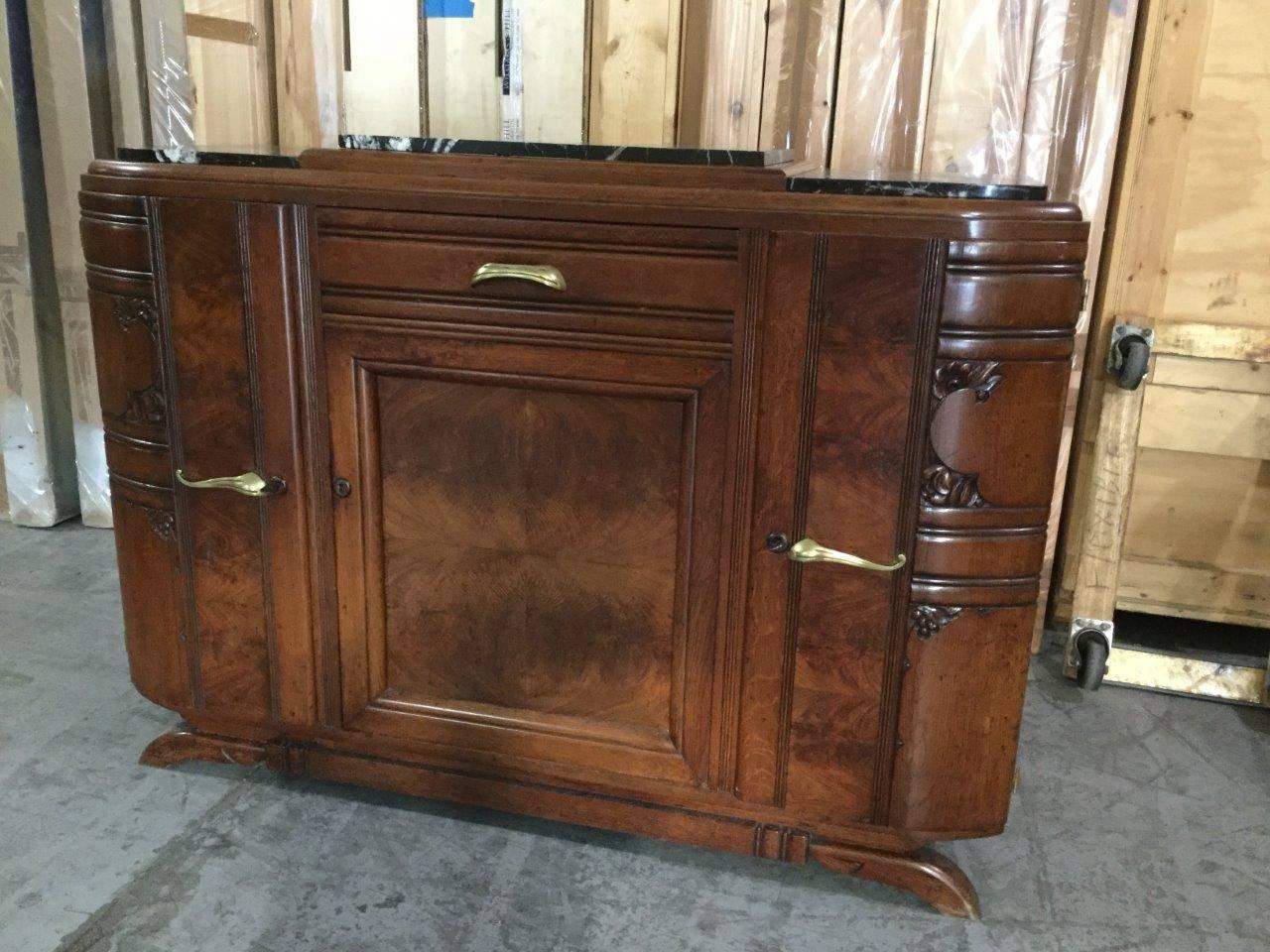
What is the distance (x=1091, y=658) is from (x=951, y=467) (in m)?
0.94

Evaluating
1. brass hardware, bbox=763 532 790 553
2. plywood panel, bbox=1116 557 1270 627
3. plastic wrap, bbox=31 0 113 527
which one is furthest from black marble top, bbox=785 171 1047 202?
plastic wrap, bbox=31 0 113 527

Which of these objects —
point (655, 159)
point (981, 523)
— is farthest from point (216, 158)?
point (981, 523)

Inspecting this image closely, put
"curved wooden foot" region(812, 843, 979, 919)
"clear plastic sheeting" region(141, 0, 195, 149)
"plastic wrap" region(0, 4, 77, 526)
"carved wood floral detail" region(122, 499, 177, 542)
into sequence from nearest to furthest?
"curved wooden foot" region(812, 843, 979, 919) → "carved wood floral detail" region(122, 499, 177, 542) → "clear plastic sheeting" region(141, 0, 195, 149) → "plastic wrap" region(0, 4, 77, 526)

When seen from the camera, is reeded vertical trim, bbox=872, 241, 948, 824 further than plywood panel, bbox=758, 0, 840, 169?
No

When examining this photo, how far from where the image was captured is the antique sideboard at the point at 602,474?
4.12ft

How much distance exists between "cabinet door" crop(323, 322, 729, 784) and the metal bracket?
0.97m

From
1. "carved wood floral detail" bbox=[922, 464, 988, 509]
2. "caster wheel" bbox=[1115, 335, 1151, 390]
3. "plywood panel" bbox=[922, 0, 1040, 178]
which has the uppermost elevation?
"plywood panel" bbox=[922, 0, 1040, 178]

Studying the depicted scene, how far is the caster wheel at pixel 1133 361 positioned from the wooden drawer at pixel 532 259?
100 centimetres

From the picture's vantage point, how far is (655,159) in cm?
137

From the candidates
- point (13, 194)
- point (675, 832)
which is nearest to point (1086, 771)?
point (675, 832)

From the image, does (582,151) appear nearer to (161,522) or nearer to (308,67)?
(161,522)

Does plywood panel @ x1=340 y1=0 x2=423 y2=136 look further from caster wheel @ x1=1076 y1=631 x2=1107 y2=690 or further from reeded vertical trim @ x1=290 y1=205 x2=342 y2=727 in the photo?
caster wheel @ x1=1076 y1=631 x2=1107 y2=690

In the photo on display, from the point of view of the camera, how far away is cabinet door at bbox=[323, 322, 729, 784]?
1.37 meters

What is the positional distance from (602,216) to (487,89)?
1.01 meters
